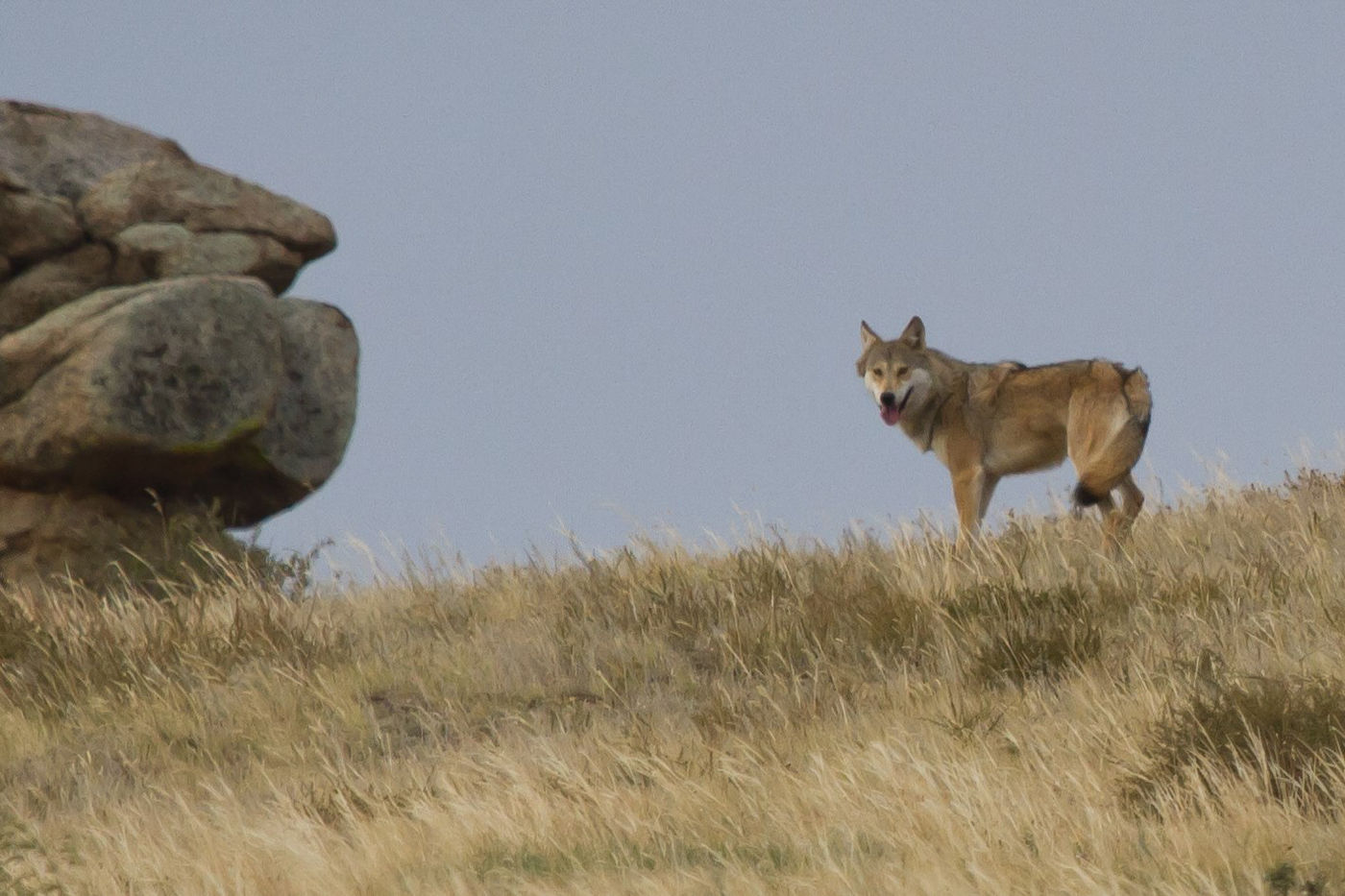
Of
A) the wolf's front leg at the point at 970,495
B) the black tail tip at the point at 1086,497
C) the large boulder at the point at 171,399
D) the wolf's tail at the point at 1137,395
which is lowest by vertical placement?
the large boulder at the point at 171,399

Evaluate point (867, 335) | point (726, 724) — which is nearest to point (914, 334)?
point (867, 335)

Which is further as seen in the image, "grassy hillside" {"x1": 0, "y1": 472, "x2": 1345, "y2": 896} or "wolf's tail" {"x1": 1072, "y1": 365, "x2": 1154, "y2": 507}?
"wolf's tail" {"x1": 1072, "y1": 365, "x2": 1154, "y2": 507}

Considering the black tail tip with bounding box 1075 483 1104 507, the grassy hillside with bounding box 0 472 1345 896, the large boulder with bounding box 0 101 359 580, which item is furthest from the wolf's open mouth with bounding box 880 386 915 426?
the large boulder with bounding box 0 101 359 580

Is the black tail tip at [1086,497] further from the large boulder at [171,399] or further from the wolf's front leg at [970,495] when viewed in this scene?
the large boulder at [171,399]

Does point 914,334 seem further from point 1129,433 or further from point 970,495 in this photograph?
point 1129,433

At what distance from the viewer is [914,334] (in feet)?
39.8

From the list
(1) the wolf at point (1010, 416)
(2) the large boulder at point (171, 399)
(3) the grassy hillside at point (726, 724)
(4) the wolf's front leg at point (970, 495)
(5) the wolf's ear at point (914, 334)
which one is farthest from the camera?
(2) the large boulder at point (171, 399)

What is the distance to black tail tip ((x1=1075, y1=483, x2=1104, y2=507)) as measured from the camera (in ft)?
31.0

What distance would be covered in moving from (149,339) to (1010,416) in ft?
23.7

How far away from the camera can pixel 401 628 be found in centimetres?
964

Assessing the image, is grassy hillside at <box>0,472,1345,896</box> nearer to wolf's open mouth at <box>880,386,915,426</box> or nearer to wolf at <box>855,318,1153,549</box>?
wolf at <box>855,318,1153,549</box>

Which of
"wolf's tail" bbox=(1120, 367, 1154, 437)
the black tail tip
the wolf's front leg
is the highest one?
"wolf's tail" bbox=(1120, 367, 1154, 437)

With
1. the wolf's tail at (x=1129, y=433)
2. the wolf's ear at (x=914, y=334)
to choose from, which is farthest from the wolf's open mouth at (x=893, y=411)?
the wolf's tail at (x=1129, y=433)

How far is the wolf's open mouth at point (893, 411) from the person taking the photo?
1166 centimetres
